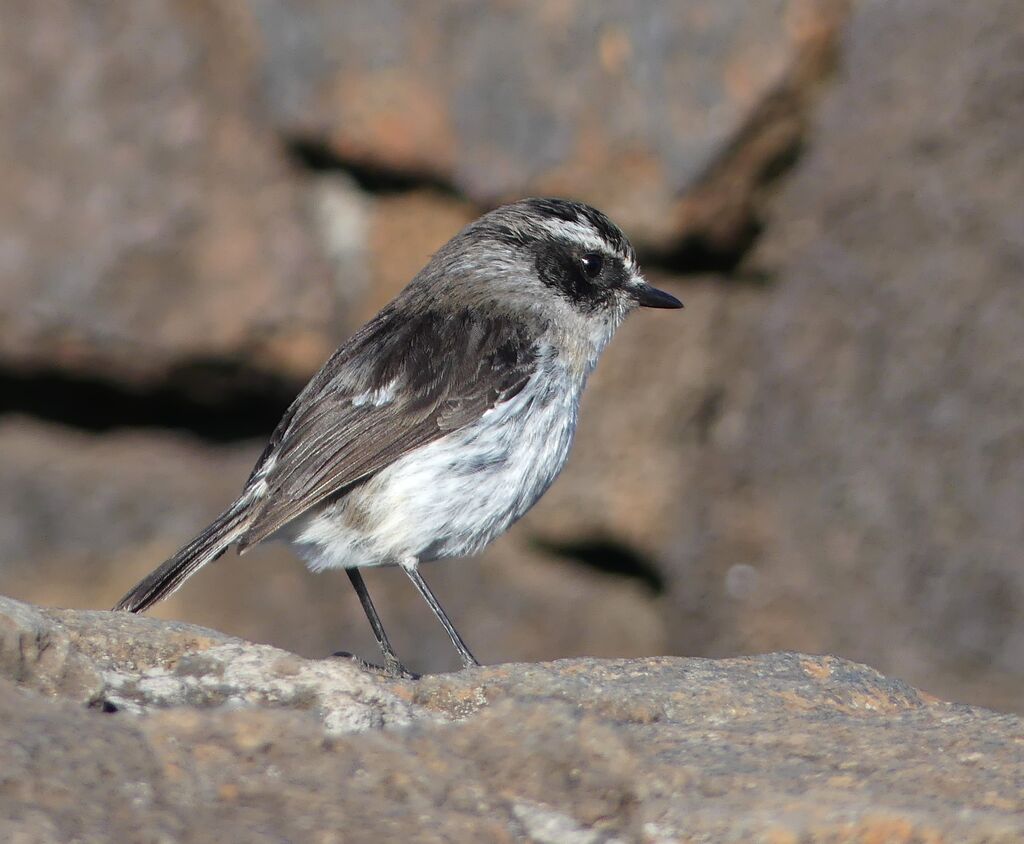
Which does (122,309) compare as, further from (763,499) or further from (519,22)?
(763,499)

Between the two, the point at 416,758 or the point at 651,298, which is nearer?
the point at 416,758

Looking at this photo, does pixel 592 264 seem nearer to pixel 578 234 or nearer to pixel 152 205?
pixel 578 234

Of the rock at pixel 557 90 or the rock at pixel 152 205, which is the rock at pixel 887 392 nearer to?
the rock at pixel 557 90

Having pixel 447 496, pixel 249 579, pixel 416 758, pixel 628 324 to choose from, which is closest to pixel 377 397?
pixel 447 496

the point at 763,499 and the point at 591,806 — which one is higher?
the point at 763,499

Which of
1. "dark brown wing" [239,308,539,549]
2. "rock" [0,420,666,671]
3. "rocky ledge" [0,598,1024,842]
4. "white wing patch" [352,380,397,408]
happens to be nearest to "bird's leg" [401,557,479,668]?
"dark brown wing" [239,308,539,549]

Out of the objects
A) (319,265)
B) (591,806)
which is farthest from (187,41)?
(591,806)
